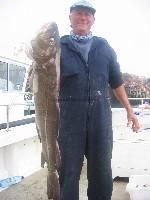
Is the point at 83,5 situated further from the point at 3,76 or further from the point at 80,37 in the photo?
the point at 3,76

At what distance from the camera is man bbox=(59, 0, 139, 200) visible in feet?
12.3

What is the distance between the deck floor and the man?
2.34 metres

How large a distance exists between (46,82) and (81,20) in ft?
3.35

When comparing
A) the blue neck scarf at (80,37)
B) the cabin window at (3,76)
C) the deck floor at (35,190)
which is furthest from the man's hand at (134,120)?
the cabin window at (3,76)

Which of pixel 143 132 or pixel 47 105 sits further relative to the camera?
pixel 143 132

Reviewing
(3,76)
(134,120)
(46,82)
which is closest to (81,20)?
(46,82)

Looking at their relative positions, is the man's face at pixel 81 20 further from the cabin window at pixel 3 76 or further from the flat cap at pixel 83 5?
the cabin window at pixel 3 76

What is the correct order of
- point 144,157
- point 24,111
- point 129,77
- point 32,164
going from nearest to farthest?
point 144,157 < point 32,164 < point 24,111 < point 129,77

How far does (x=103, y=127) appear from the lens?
3809 millimetres

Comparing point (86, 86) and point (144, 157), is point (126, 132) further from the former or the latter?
point (86, 86)

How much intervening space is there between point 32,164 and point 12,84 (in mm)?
2600

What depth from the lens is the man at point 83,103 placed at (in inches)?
147

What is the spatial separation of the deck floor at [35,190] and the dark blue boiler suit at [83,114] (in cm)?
232

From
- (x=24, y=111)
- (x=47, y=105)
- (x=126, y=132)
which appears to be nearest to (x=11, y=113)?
(x=24, y=111)
